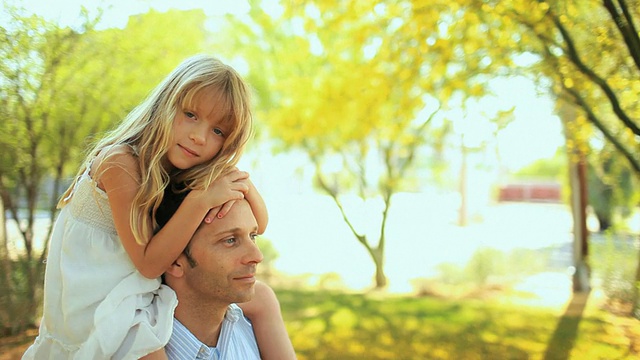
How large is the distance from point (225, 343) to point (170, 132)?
80 centimetres

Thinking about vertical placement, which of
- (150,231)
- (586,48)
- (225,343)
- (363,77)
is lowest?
(225,343)

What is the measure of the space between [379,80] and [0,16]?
150 inches

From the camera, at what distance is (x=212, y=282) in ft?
6.68

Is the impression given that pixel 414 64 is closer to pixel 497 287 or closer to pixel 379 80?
pixel 379 80

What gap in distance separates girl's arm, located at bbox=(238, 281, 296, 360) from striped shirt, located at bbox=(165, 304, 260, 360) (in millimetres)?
31

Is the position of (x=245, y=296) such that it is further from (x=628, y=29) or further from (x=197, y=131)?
(x=628, y=29)

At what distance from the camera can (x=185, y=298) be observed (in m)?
2.11

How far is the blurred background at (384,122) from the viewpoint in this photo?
12.5 ft

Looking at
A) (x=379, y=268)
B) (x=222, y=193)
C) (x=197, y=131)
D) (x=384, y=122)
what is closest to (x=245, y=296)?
(x=222, y=193)

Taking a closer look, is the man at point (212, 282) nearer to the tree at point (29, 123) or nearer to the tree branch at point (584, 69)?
the tree at point (29, 123)

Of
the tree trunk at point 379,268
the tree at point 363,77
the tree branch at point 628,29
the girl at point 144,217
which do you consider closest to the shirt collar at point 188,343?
the girl at point 144,217

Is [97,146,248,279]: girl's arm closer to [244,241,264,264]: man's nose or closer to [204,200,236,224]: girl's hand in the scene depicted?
[204,200,236,224]: girl's hand

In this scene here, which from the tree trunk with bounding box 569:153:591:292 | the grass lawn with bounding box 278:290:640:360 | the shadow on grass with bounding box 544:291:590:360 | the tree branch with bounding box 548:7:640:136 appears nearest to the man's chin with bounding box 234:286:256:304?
the grass lawn with bounding box 278:290:640:360

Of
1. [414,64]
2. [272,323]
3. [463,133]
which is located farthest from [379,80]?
[272,323]
